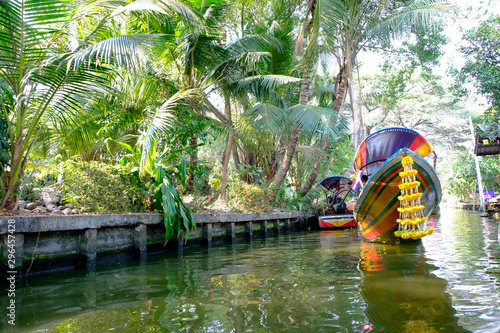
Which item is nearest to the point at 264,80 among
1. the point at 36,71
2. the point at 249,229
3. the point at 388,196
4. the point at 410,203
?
the point at 249,229

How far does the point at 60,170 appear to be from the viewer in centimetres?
605

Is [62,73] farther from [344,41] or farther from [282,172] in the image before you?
[344,41]

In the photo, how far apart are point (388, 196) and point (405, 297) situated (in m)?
4.45

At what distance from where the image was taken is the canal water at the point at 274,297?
2.58 m

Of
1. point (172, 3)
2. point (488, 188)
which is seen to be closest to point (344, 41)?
point (172, 3)

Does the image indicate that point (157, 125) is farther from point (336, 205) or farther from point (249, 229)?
point (336, 205)

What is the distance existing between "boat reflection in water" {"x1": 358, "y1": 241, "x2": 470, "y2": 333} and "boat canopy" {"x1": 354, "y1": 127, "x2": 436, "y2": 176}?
14.3 feet

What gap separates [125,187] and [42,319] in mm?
3894

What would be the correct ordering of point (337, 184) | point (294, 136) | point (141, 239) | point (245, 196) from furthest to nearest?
point (337, 184) < point (294, 136) < point (245, 196) < point (141, 239)

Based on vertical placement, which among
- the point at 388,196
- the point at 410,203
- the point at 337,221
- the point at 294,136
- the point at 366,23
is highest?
the point at 366,23

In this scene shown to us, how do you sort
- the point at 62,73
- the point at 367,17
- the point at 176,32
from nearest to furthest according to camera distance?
the point at 62,73 < the point at 176,32 < the point at 367,17

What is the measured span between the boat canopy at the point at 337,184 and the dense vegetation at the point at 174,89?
91 centimetres

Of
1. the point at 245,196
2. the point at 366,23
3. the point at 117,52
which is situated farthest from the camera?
the point at 366,23

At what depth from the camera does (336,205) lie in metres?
16.0
